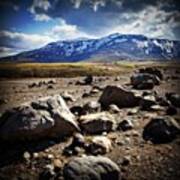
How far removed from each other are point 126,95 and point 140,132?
2.67m

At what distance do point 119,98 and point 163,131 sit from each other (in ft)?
10.4

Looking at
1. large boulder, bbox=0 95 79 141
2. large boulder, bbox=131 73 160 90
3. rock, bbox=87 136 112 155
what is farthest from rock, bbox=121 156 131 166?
large boulder, bbox=131 73 160 90

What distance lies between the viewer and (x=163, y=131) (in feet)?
20.5

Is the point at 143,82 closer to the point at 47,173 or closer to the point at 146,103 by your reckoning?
the point at 146,103

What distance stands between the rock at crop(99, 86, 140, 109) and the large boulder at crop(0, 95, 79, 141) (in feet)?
9.24

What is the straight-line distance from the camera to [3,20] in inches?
216

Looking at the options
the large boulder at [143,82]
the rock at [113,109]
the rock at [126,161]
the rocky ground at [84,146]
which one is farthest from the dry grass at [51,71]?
the rock at [126,161]

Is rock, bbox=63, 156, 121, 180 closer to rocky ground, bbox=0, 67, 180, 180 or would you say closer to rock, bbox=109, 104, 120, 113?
rocky ground, bbox=0, 67, 180, 180

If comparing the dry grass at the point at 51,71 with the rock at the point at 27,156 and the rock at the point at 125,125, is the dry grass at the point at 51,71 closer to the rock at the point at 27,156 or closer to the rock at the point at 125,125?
the rock at the point at 125,125

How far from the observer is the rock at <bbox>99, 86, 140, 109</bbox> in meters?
9.27

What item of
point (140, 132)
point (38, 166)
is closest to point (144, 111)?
point (140, 132)

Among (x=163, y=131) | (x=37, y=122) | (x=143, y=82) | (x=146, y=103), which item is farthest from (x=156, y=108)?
(x=143, y=82)

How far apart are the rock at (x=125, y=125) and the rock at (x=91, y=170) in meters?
2.20

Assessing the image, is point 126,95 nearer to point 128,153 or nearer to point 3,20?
point 128,153
